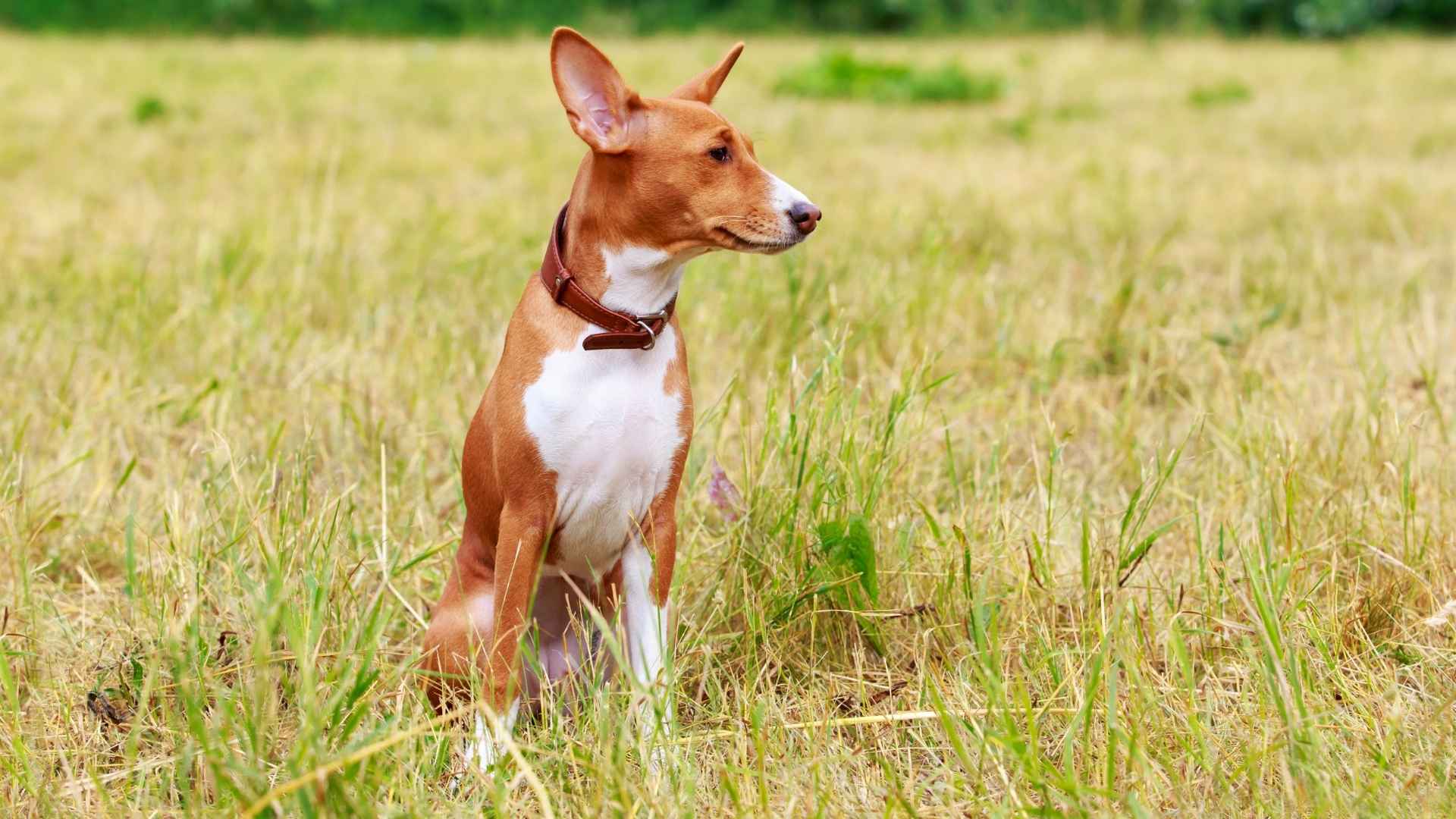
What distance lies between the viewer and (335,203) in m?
5.85

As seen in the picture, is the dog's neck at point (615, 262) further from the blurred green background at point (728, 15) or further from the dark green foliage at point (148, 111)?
the blurred green background at point (728, 15)

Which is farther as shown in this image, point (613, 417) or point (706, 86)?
point (706, 86)

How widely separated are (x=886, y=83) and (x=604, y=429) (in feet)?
26.3

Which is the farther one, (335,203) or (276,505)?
(335,203)

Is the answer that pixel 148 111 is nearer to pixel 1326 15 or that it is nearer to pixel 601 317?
pixel 601 317

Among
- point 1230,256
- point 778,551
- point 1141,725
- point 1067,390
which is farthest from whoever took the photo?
point 1230,256

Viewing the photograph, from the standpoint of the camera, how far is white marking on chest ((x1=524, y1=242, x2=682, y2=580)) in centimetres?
218

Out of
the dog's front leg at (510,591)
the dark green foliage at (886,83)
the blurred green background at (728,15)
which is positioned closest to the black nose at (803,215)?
the dog's front leg at (510,591)

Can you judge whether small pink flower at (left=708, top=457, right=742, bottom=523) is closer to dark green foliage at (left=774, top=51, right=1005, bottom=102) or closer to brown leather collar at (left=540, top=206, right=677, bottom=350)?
brown leather collar at (left=540, top=206, right=677, bottom=350)

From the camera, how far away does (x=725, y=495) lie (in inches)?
106

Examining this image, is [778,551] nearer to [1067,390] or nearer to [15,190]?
[1067,390]

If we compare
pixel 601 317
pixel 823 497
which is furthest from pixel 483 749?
pixel 823 497

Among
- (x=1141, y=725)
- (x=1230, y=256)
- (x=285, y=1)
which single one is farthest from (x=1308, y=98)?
(x=285, y=1)

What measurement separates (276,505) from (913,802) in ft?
4.24
